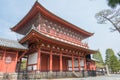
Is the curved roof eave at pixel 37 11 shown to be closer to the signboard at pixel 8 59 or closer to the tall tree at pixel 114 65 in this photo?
the signboard at pixel 8 59

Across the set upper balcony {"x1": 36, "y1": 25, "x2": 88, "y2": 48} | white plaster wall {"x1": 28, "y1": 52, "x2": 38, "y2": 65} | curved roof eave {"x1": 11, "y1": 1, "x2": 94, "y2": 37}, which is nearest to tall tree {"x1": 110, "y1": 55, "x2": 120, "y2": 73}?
upper balcony {"x1": 36, "y1": 25, "x2": 88, "y2": 48}

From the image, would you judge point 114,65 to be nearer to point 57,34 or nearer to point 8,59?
point 57,34

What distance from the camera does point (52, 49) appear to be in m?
15.2

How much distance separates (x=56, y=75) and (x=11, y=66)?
15.5 ft

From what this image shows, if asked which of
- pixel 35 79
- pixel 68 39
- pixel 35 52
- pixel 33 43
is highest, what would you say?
pixel 68 39

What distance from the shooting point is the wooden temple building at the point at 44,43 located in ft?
42.6

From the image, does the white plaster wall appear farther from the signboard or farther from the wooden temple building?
the signboard

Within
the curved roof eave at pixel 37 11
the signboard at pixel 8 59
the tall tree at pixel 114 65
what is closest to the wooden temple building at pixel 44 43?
the curved roof eave at pixel 37 11

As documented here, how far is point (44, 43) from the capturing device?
1424cm

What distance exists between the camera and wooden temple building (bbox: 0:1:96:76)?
1297cm

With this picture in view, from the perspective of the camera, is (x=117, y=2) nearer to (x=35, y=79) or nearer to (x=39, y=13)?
(x=35, y=79)

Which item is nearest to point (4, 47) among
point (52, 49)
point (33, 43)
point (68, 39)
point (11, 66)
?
point (11, 66)

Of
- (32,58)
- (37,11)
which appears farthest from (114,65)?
(37,11)

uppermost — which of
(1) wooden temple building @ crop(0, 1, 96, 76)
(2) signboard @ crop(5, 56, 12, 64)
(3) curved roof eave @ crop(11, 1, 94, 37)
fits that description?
(3) curved roof eave @ crop(11, 1, 94, 37)
